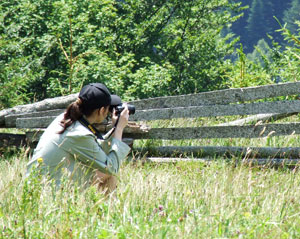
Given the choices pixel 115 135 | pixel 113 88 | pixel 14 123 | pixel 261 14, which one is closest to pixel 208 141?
pixel 115 135

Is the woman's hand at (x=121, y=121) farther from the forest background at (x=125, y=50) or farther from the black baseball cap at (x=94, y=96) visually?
the forest background at (x=125, y=50)

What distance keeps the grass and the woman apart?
311mm

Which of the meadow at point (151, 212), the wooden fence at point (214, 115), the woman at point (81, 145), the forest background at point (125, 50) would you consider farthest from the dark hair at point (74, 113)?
the forest background at point (125, 50)

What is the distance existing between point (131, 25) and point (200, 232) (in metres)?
15.4

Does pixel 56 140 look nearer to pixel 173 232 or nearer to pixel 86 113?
pixel 86 113

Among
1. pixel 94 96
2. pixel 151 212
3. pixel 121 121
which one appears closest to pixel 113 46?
pixel 121 121

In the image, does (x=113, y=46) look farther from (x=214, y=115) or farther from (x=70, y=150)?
(x=70, y=150)

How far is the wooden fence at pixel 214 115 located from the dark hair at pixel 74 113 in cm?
172

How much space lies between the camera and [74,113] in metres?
4.06

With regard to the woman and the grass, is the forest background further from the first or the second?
the grass

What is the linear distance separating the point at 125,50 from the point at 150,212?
13.8m

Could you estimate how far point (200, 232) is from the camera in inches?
111

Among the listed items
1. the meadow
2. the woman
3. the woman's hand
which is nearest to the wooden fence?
the woman's hand

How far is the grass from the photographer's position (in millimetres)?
2799
